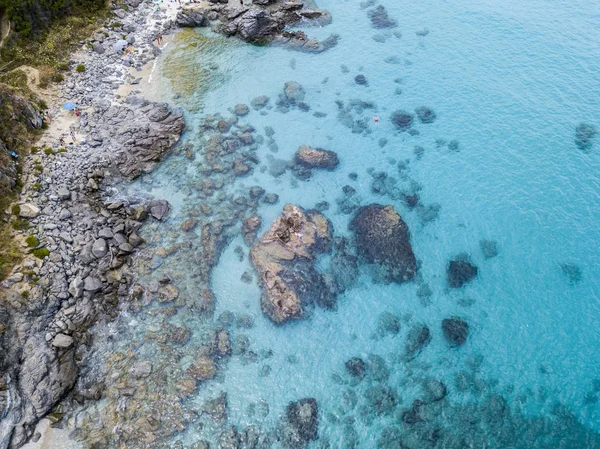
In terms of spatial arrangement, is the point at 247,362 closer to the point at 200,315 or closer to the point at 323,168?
the point at 200,315

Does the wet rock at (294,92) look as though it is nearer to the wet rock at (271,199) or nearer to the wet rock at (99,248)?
the wet rock at (271,199)

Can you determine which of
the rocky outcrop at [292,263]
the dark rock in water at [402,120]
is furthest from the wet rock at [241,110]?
the dark rock in water at [402,120]

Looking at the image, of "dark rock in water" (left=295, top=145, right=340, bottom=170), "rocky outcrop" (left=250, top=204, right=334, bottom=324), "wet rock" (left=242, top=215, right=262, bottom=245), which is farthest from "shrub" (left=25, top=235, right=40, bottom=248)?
"dark rock in water" (left=295, top=145, right=340, bottom=170)

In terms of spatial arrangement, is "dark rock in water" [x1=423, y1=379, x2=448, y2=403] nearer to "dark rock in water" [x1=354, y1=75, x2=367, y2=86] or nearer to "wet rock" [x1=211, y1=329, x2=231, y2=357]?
"wet rock" [x1=211, y1=329, x2=231, y2=357]

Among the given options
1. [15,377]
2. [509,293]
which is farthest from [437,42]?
[15,377]

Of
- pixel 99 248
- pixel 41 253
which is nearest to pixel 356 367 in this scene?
pixel 99 248
